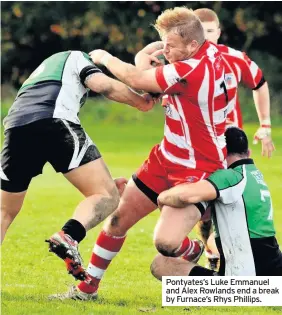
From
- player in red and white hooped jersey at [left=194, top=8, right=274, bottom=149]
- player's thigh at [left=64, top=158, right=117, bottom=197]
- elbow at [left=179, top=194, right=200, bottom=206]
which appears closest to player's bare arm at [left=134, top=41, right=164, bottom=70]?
player's thigh at [left=64, top=158, right=117, bottom=197]

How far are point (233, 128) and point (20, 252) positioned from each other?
9.51 feet

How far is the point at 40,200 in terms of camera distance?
13352 mm

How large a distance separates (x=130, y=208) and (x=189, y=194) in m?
0.56

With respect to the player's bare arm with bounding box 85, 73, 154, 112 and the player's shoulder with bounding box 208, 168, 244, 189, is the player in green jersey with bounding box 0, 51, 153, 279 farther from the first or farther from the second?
the player's shoulder with bounding box 208, 168, 244, 189

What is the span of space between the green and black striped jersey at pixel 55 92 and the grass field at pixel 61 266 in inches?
51.8

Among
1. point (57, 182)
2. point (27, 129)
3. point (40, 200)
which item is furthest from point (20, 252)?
point (57, 182)

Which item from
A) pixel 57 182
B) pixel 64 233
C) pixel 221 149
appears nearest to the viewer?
pixel 64 233

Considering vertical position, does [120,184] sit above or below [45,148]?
below

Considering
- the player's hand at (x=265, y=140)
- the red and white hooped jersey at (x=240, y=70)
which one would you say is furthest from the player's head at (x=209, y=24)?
the player's hand at (x=265, y=140)

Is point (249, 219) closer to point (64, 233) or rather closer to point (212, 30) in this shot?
point (64, 233)

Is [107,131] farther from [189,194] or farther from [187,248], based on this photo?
[189,194]

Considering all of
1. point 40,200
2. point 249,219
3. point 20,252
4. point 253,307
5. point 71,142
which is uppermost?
point 71,142

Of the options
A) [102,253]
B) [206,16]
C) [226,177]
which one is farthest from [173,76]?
[206,16]

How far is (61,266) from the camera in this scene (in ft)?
28.9
